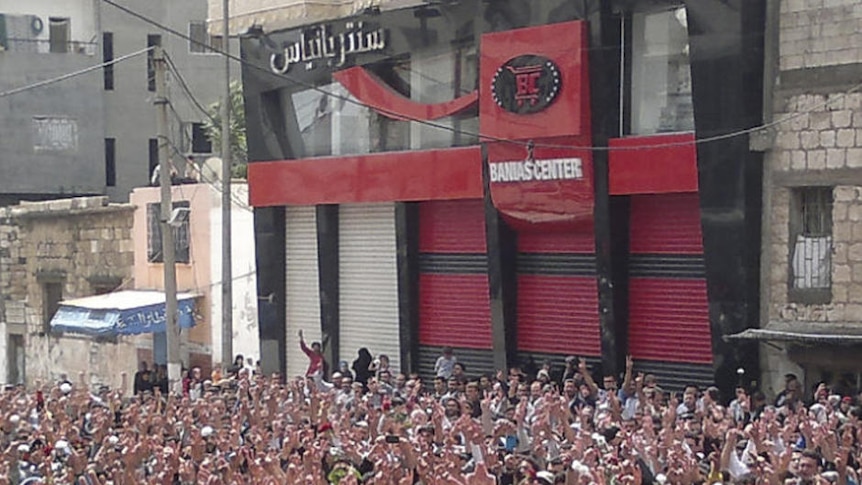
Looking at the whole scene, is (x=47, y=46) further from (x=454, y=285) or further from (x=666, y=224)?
(x=666, y=224)

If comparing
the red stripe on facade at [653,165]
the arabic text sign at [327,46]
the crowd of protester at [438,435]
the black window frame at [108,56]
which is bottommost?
the crowd of protester at [438,435]

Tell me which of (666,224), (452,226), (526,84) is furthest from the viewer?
(452,226)

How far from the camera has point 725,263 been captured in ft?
69.5

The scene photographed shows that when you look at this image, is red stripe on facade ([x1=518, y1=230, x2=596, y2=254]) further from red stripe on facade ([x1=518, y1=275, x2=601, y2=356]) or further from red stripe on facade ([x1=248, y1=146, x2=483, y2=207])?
red stripe on facade ([x1=248, y1=146, x2=483, y2=207])

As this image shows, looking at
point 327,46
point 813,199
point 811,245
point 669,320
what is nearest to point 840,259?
point 811,245

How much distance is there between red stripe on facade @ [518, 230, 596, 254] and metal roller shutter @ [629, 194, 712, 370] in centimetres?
79

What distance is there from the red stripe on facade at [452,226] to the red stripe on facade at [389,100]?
1.38 metres

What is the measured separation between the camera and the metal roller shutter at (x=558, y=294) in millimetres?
23703

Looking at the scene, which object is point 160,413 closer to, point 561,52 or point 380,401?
point 380,401

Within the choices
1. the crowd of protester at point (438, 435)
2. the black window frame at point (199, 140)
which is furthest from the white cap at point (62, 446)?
the black window frame at point (199, 140)

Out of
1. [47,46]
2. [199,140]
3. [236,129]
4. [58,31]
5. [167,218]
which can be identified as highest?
[58,31]

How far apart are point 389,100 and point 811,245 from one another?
7769 mm

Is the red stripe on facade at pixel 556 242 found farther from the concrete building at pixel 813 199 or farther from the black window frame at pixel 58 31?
the black window frame at pixel 58 31

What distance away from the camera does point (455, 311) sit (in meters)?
26.1
